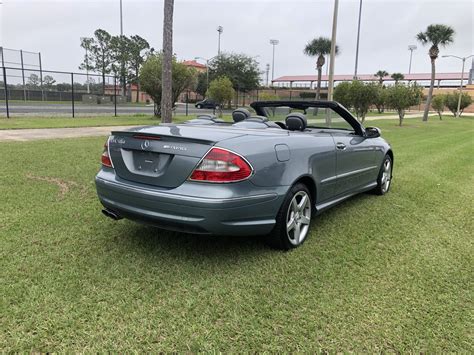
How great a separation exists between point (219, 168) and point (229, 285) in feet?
2.97

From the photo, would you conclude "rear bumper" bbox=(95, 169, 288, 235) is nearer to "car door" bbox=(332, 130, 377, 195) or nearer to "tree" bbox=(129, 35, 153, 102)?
"car door" bbox=(332, 130, 377, 195)

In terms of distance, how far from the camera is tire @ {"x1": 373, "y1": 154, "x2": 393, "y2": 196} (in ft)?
19.6

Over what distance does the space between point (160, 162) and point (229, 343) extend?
5.12ft

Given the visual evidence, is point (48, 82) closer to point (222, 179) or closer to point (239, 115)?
point (239, 115)

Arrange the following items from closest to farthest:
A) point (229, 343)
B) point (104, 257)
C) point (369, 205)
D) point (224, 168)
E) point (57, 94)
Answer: point (229, 343) → point (224, 168) → point (104, 257) → point (369, 205) → point (57, 94)

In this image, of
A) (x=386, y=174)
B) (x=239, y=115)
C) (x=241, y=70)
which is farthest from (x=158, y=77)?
(x=241, y=70)

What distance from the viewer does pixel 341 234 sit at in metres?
4.37

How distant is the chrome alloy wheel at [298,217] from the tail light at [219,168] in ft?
2.41

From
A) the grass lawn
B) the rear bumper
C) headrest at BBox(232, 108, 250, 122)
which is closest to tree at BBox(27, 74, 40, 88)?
the grass lawn

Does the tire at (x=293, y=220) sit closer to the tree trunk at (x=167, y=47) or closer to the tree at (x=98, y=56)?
the tree trunk at (x=167, y=47)

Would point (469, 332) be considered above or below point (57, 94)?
below

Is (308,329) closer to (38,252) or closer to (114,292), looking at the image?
(114,292)

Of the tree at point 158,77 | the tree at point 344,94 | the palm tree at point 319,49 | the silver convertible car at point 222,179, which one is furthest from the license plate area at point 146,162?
the palm tree at point 319,49

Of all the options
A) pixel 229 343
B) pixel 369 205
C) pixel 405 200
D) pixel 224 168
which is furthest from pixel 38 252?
pixel 405 200
